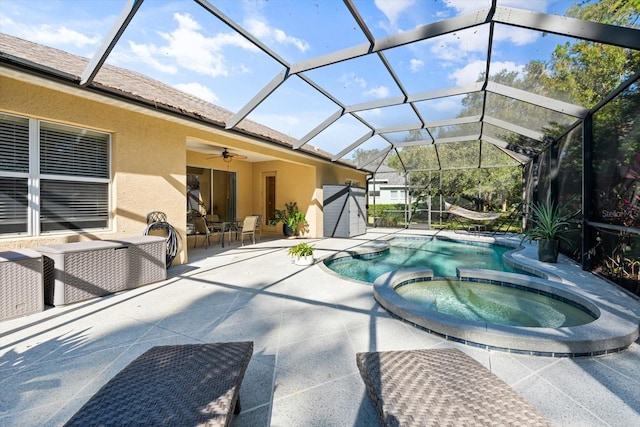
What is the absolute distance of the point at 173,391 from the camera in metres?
1.48

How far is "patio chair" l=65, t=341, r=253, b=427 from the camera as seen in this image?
1293mm

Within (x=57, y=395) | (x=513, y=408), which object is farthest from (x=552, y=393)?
(x=57, y=395)

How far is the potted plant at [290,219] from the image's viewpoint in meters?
10.9

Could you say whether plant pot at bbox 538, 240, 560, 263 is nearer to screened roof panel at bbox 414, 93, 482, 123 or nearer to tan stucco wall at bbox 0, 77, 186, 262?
screened roof panel at bbox 414, 93, 482, 123

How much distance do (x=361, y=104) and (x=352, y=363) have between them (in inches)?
259

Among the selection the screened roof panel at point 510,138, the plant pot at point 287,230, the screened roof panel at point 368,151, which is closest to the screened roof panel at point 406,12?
the screened roof panel at point 510,138

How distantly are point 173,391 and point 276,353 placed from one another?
118 cm

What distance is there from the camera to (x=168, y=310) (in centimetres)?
356

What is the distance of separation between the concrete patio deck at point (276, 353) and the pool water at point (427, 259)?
90.1 inches

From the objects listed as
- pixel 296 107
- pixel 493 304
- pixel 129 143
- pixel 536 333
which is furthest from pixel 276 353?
pixel 296 107

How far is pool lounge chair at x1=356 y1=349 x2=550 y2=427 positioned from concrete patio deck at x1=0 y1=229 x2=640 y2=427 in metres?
0.33

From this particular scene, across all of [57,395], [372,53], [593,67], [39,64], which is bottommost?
[57,395]

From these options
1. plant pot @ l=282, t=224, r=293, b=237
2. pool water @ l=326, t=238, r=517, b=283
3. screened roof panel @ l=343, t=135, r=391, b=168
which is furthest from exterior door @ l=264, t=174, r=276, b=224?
pool water @ l=326, t=238, r=517, b=283

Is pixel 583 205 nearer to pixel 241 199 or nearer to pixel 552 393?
pixel 552 393
